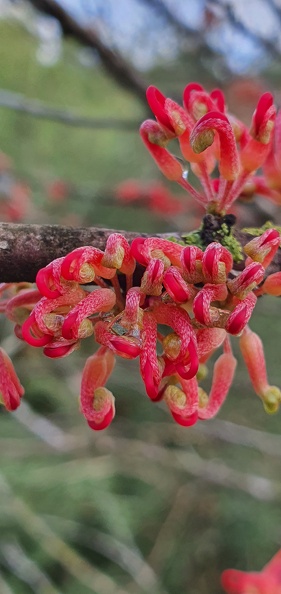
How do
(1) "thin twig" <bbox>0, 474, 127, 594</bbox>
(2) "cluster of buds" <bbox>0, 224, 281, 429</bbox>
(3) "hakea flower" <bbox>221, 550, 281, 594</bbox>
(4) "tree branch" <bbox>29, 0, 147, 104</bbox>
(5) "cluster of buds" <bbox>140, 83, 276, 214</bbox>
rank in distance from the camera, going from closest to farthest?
1. (2) "cluster of buds" <bbox>0, 224, 281, 429</bbox>
2. (5) "cluster of buds" <bbox>140, 83, 276, 214</bbox>
3. (4) "tree branch" <bbox>29, 0, 147, 104</bbox>
4. (3) "hakea flower" <bbox>221, 550, 281, 594</bbox>
5. (1) "thin twig" <bbox>0, 474, 127, 594</bbox>

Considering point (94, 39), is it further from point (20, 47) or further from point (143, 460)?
point (20, 47)

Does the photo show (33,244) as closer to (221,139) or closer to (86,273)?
(86,273)

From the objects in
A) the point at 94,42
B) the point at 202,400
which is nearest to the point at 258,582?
the point at 202,400

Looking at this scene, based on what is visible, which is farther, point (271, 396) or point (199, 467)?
point (199, 467)

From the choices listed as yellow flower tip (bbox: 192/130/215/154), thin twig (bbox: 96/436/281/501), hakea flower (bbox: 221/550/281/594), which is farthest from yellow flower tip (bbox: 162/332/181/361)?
thin twig (bbox: 96/436/281/501)

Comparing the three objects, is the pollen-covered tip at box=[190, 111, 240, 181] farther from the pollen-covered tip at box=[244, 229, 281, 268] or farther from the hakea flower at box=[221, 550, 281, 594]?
the hakea flower at box=[221, 550, 281, 594]

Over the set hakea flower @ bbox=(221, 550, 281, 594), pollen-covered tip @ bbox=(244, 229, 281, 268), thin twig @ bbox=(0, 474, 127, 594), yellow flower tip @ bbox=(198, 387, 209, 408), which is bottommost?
thin twig @ bbox=(0, 474, 127, 594)

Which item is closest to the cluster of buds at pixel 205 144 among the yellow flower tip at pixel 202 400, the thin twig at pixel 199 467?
the yellow flower tip at pixel 202 400
